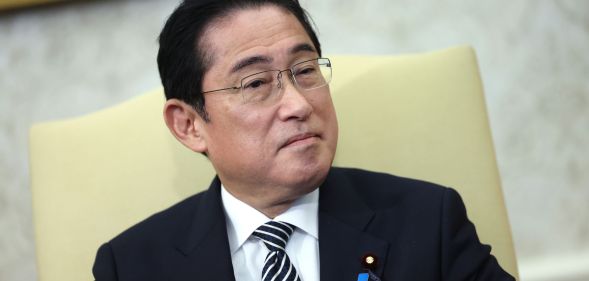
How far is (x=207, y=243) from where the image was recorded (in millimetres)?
1729

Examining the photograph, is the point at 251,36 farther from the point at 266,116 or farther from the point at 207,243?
the point at 207,243

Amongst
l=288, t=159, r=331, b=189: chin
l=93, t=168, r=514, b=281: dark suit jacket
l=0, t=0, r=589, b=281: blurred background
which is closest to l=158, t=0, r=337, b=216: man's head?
l=288, t=159, r=331, b=189: chin

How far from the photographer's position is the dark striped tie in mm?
1633

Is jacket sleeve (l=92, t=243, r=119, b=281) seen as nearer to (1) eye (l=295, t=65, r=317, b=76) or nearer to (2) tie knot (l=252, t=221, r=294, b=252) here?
(2) tie knot (l=252, t=221, r=294, b=252)

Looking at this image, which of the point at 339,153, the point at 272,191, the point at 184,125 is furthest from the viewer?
the point at 339,153

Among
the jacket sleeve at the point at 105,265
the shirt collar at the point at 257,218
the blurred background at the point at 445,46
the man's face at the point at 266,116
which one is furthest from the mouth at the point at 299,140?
the blurred background at the point at 445,46

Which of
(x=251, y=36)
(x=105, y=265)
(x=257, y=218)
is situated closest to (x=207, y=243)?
(x=257, y=218)

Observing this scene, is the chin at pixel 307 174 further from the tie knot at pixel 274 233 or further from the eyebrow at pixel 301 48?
the eyebrow at pixel 301 48

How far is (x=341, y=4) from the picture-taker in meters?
2.36

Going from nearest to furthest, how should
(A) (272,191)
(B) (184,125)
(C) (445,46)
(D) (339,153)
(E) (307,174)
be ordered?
(E) (307,174), (A) (272,191), (B) (184,125), (D) (339,153), (C) (445,46)

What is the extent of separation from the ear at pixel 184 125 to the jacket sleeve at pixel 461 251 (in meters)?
0.56

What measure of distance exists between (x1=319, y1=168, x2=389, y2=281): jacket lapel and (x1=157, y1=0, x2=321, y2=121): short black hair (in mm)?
345

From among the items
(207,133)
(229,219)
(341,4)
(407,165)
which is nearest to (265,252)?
(229,219)

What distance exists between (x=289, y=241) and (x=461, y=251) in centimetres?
37
